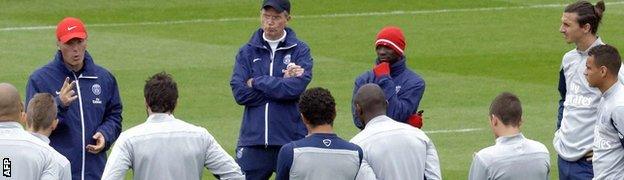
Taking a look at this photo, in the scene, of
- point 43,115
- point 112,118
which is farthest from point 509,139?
point 112,118

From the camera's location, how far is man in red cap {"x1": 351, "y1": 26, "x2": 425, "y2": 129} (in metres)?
10.6

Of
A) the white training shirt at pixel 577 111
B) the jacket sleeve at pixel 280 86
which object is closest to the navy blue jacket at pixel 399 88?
the jacket sleeve at pixel 280 86

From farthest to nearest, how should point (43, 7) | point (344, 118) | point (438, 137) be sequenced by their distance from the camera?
point (43, 7)
point (344, 118)
point (438, 137)

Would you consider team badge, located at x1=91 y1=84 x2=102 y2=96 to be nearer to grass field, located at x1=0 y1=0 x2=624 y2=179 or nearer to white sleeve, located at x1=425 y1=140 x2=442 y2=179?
white sleeve, located at x1=425 y1=140 x2=442 y2=179

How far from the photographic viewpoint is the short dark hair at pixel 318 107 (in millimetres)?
9125

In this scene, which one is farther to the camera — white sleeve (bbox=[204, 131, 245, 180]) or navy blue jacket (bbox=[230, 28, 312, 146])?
navy blue jacket (bbox=[230, 28, 312, 146])

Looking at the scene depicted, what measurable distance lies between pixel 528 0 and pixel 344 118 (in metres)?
9.74

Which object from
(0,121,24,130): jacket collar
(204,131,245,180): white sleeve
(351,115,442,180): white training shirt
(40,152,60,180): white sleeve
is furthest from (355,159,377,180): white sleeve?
(0,121,24,130): jacket collar

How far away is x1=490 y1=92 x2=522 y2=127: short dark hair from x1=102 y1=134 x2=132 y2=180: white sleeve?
2104mm

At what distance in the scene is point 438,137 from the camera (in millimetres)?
15906

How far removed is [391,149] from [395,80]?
1.56 meters

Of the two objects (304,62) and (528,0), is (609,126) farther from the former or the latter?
(528,0)

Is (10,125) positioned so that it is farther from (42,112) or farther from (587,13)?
(587,13)

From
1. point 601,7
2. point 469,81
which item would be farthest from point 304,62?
point 469,81
